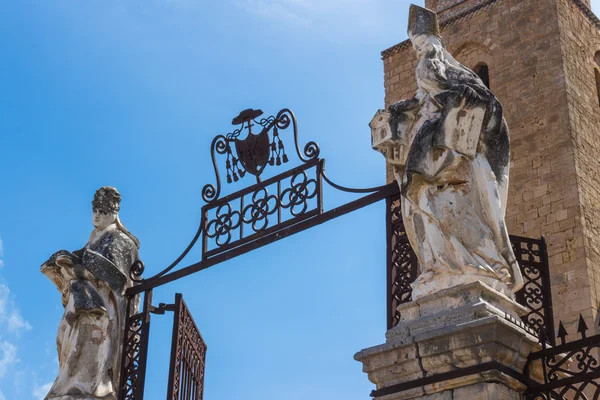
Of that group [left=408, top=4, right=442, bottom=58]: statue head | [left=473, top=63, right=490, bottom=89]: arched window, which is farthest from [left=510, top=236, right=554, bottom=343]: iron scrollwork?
[left=473, top=63, right=490, bottom=89]: arched window

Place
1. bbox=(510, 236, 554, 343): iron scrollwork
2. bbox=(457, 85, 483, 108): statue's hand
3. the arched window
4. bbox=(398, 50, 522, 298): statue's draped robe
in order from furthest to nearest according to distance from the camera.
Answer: the arched window → bbox=(510, 236, 554, 343): iron scrollwork → bbox=(457, 85, 483, 108): statue's hand → bbox=(398, 50, 522, 298): statue's draped robe

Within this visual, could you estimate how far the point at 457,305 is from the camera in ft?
22.1

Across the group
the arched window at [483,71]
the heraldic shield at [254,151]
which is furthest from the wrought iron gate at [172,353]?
the arched window at [483,71]

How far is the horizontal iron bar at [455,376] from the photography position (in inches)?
253

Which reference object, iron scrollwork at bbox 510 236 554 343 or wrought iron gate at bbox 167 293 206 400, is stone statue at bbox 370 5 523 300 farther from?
wrought iron gate at bbox 167 293 206 400

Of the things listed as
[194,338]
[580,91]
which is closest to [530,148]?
[580,91]

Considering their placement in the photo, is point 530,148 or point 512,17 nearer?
point 530,148

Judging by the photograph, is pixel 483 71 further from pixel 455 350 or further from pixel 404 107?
pixel 455 350

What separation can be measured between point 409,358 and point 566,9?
1533cm

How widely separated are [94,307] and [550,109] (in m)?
11.9

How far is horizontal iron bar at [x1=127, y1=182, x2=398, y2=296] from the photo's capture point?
27.9ft

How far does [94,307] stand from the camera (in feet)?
31.4

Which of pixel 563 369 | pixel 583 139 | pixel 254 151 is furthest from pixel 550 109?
pixel 563 369

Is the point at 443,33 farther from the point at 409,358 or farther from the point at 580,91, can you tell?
the point at 409,358
